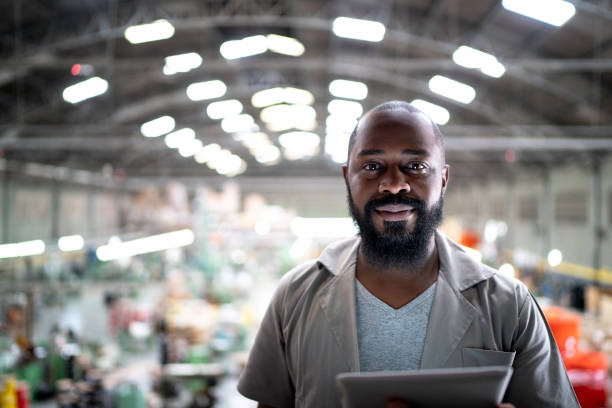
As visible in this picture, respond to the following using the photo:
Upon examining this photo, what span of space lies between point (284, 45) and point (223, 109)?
8147mm

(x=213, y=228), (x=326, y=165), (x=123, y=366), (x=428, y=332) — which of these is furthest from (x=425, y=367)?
(x=326, y=165)

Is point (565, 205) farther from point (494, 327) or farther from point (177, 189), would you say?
point (494, 327)

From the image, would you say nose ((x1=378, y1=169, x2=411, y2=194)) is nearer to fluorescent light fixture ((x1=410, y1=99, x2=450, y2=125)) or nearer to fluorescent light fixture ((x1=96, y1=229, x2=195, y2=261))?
fluorescent light fixture ((x1=96, y1=229, x2=195, y2=261))

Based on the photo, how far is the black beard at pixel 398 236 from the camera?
5.44 feet

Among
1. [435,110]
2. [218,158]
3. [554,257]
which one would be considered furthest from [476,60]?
[218,158]

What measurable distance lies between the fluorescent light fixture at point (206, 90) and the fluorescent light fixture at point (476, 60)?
9936 mm

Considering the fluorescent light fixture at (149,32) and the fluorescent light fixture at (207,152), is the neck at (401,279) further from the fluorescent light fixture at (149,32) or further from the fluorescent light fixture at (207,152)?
the fluorescent light fixture at (207,152)

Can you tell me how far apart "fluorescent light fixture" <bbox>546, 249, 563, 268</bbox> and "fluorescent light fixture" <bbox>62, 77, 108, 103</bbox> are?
744 inches

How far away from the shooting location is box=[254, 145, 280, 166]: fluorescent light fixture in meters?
30.8

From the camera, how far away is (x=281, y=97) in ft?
74.3

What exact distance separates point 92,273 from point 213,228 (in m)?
10.1

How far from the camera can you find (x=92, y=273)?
22094 mm

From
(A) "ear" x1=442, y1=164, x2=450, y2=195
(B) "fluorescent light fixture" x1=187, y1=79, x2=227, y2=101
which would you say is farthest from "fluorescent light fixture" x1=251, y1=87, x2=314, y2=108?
(A) "ear" x1=442, y1=164, x2=450, y2=195

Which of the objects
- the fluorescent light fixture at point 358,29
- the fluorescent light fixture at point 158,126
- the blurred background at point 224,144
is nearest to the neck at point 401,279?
the blurred background at point 224,144
